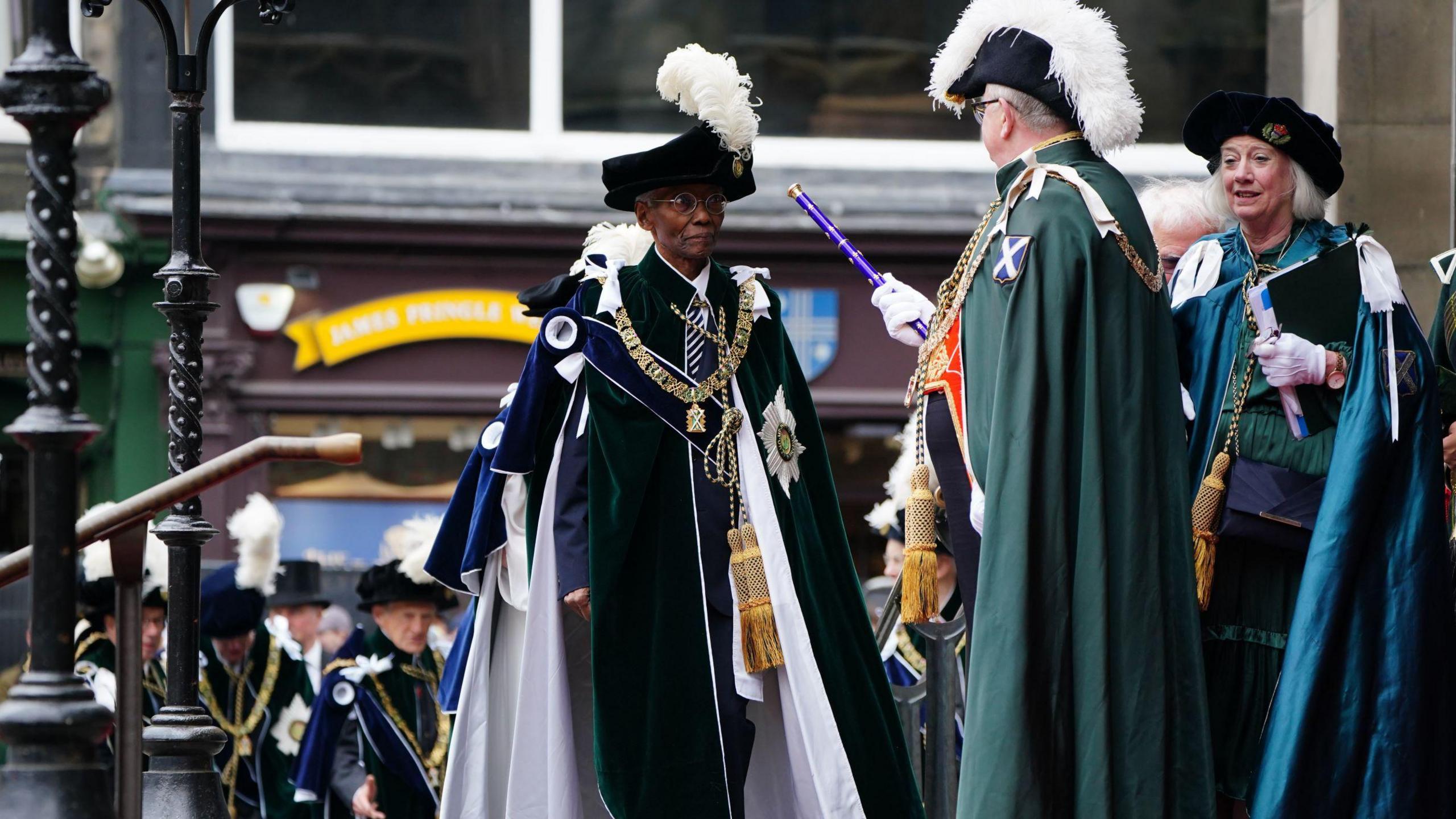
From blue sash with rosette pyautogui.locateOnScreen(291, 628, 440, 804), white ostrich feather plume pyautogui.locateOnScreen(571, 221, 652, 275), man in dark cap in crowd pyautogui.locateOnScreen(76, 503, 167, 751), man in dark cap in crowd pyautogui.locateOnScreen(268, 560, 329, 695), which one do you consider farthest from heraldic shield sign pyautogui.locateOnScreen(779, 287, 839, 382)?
white ostrich feather plume pyautogui.locateOnScreen(571, 221, 652, 275)

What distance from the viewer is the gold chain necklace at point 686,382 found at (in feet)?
20.5

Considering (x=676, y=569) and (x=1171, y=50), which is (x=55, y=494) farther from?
(x=1171, y=50)

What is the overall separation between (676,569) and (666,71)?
152cm

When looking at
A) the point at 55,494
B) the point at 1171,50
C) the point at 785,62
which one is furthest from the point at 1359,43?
the point at 55,494

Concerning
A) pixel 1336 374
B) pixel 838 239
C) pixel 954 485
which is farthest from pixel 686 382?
pixel 1336 374

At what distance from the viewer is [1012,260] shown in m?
4.73

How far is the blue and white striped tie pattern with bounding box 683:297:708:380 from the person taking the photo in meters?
6.30

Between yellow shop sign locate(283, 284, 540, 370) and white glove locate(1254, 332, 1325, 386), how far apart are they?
26.8ft

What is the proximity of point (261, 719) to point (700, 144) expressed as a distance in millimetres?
5295

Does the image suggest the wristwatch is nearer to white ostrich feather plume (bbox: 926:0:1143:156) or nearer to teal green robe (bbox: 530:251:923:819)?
white ostrich feather plume (bbox: 926:0:1143:156)

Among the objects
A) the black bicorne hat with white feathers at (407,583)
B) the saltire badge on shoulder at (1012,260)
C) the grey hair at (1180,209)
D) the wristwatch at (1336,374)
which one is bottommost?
the black bicorne hat with white feathers at (407,583)

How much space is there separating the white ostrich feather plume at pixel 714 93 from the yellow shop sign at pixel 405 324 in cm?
679

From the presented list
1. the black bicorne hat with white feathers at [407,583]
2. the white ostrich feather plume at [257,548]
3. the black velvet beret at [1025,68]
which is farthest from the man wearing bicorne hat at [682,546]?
the white ostrich feather plume at [257,548]

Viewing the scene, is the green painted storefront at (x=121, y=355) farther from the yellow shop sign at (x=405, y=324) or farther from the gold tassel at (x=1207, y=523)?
the gold tassel at (x=1207, y=523)
